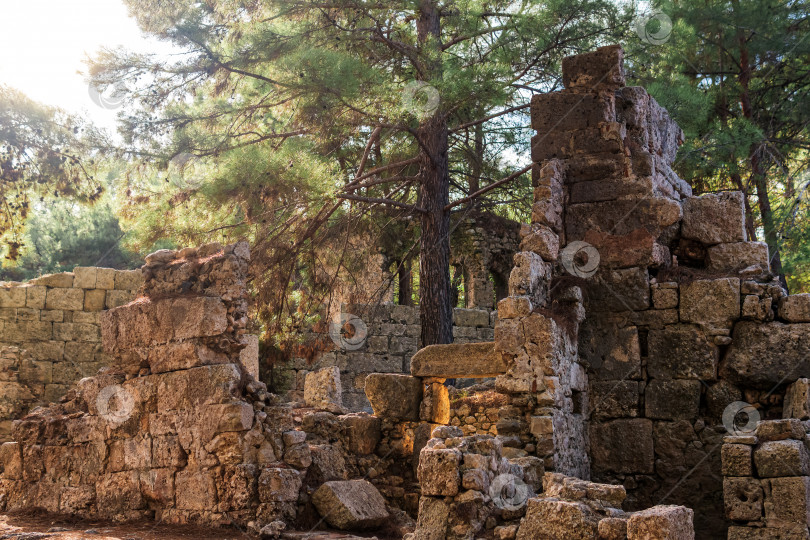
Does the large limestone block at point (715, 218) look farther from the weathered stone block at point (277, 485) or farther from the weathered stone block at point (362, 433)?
the weathered stone block at point (277, 485)

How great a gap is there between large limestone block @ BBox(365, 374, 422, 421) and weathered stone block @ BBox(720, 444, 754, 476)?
12.5 feet

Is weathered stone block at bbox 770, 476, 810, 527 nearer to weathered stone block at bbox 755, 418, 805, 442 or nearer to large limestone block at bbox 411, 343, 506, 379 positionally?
weathered stone block at bbox 755, 418, 805, 442

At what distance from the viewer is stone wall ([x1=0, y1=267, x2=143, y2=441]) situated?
46.2 feet

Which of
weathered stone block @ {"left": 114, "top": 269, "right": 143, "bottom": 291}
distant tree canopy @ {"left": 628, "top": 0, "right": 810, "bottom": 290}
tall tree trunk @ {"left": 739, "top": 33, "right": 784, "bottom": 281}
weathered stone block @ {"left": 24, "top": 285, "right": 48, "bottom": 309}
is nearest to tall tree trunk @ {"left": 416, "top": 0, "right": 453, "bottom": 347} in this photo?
distant tree canopy @ {"left": 628, "top": 0, "right": 810, "bottom": 290}

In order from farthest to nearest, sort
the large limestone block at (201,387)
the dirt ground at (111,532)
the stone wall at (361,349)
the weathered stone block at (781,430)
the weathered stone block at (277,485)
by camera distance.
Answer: the stone wall at (361,349) < the large limestone block at (201,387) < the weathered stone block at (277,485) < the dirt ground at (111,532) < the weathered stone block at (781,430)

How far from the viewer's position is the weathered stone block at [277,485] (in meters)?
7.87

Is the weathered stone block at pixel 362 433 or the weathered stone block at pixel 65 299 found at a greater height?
the weathered stone block at pixel 65 299

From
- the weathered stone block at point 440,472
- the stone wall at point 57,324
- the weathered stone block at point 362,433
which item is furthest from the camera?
the stone wall at point 57,324

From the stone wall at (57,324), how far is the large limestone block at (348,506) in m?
7.35

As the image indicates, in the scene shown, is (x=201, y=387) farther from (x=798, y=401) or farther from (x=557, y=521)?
(x=798, y=401)

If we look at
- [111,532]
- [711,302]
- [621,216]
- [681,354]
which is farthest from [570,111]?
[111,532]

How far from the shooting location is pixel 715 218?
914 cm

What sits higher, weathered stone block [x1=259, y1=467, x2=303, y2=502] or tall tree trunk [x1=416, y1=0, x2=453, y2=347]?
tall tree trunk [x1=416, y1=0, x2=453, y2=347]

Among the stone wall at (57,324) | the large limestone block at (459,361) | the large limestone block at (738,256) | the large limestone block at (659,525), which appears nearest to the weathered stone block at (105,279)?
the stone wall at (57,324)
